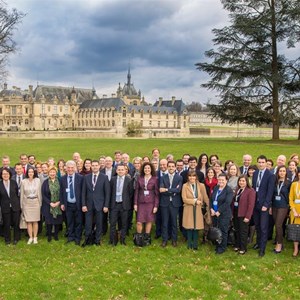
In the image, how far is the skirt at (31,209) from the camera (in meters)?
7.84

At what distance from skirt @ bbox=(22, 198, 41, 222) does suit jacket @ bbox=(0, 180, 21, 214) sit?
0.19 m

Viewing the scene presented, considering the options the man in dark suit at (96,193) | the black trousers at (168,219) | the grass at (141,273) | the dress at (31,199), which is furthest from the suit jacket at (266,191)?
the dress at (31,199)

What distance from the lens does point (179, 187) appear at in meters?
7.59

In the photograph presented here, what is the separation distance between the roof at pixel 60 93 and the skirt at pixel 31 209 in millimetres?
86299

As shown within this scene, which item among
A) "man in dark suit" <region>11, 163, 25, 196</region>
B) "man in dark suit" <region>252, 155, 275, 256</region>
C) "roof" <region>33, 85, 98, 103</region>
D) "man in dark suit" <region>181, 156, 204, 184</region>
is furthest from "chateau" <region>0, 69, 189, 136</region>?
"man in dark suit" <region>252, 155, 275, 256</region>

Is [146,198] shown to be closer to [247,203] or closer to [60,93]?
[247,203]

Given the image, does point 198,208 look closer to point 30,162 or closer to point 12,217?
point 12,217

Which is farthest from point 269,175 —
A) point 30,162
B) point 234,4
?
point 234,4

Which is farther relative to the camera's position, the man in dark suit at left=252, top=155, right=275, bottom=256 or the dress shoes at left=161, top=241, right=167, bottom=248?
the dress shoes at left=161, top=241, right=167, bottom=248

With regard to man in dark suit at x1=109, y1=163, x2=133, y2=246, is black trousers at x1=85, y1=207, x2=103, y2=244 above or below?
below

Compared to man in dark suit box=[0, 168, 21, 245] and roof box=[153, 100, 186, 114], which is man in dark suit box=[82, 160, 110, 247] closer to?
man in dark suit box=[0, 168, 21, 245]

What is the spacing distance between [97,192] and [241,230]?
9.65 ft

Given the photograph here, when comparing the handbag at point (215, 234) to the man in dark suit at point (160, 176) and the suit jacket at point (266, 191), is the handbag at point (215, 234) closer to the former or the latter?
the suit jacket at point (266, 191)

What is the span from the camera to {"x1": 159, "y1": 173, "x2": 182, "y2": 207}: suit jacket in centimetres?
756
